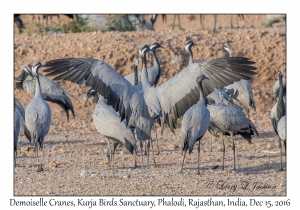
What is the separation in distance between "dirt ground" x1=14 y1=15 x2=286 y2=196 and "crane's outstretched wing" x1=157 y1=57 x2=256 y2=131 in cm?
91

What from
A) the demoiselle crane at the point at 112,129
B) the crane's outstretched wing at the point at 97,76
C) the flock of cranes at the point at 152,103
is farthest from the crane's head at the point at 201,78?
the demoiselle crane at the point at 112,129

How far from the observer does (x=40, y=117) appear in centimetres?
973

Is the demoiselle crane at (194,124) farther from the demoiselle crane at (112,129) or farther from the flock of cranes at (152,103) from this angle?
the demoiselle crane at (112,129)

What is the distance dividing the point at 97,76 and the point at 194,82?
127 cm

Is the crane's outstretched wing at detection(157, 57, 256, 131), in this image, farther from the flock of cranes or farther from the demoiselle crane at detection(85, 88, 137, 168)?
the demoiselle crane at detection(85, 88, 137, 168)

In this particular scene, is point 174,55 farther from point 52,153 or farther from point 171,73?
point 52,153

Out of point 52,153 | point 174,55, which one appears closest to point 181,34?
point 174,55

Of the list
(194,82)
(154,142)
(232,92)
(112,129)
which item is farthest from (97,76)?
(232,92)

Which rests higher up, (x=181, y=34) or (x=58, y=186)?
(x=181, y=34)

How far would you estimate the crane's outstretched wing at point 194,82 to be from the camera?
9.22 meters

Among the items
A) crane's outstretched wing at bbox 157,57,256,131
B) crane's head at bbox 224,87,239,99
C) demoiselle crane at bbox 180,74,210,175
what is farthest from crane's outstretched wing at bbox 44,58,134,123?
crane's head at bbox 224,87,239,99

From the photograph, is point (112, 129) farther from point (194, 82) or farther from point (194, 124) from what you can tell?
point (194, 82)

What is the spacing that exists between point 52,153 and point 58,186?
2249mm

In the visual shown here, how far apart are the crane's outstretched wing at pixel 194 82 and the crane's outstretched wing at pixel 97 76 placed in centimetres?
57
